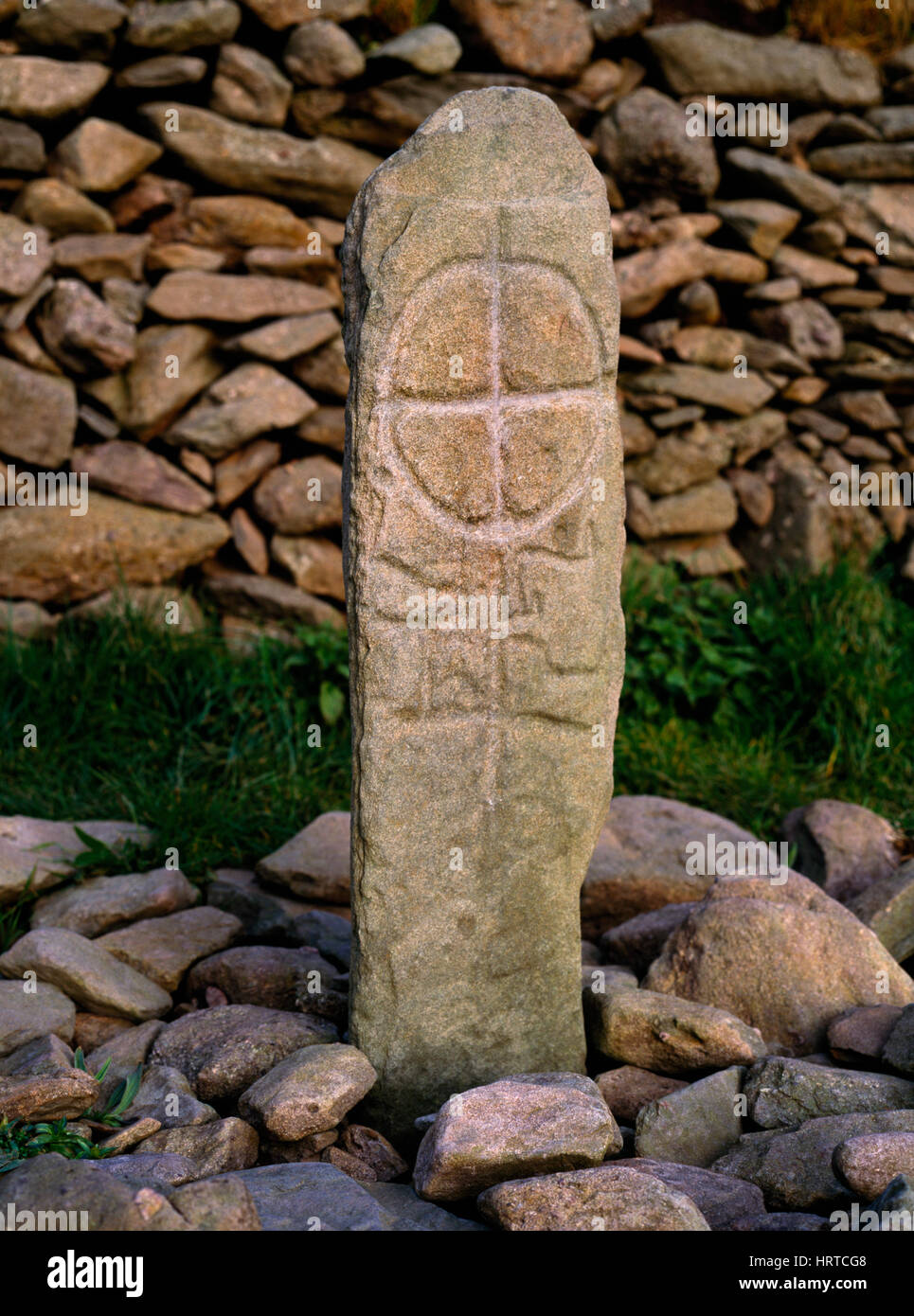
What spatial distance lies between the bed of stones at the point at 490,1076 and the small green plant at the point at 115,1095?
3 cm

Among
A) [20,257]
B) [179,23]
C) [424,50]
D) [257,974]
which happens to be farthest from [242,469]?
[257,974]

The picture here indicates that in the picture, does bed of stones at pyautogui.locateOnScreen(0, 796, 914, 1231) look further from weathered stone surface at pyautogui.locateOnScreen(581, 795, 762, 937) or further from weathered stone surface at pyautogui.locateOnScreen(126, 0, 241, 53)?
weathered stone surface at pyautogui.locateOnScreen(126, 0, 241, 53)

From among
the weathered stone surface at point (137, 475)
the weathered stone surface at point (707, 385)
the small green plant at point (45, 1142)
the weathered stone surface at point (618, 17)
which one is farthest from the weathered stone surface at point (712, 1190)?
the weathered stone surface at point (618, 17)

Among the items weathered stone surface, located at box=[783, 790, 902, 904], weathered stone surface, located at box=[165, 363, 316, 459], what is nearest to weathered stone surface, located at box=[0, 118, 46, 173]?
weathered stone surface, located at box=[165, 363, 316, 459]

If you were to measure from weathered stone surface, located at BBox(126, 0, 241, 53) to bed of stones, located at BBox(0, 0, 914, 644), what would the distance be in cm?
1

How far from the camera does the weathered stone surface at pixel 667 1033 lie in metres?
2.68

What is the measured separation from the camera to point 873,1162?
2117 mm

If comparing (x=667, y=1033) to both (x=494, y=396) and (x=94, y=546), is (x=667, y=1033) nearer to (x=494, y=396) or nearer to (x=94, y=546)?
(x=494, y=396)

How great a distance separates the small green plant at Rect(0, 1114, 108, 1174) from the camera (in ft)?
7.34

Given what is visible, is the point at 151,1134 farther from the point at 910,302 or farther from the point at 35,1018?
the point at 910,302

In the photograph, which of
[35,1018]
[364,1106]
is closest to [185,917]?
[35,1018]

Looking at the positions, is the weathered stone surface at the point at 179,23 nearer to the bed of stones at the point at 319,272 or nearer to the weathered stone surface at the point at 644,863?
the bed of stones at the point at 319,272

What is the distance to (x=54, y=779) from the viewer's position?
4.06m

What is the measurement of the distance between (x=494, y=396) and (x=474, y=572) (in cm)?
36
